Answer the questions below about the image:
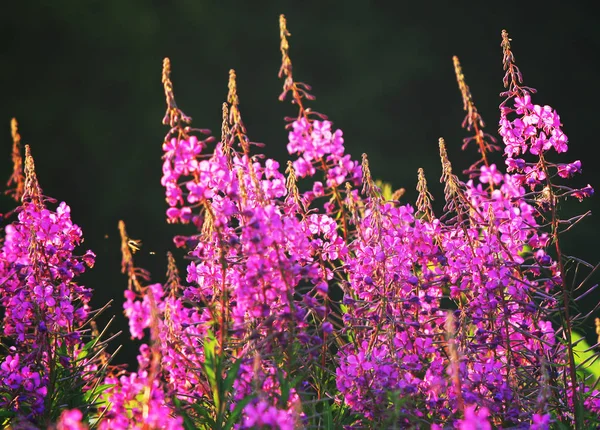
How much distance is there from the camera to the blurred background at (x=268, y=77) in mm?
5660

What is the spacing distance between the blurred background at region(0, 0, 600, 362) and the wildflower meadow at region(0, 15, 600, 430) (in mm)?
2912

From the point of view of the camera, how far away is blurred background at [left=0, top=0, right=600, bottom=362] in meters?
5.66

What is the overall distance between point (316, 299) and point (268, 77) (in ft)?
14.4

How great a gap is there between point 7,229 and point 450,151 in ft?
14.3

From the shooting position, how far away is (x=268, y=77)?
6215mm

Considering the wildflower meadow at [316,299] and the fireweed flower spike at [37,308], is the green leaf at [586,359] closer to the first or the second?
the wildflower meadow at [316,299]

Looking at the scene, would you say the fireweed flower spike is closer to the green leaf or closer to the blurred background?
the green leaf

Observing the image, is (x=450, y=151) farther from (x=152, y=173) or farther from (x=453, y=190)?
(x=453, y=190)

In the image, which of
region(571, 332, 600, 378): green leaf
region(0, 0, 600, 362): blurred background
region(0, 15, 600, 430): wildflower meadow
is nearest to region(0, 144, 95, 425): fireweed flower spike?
region(0, 15, 600, 430): wildflower meadow

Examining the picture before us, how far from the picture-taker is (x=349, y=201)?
2.38m

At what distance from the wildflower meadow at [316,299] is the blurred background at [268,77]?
2.91m

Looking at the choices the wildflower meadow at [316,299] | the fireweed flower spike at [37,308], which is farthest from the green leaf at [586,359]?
the fireweed flower spike at [37,308]

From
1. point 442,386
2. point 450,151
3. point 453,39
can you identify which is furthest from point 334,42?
point 442,386

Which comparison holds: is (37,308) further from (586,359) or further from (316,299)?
(586,359)
